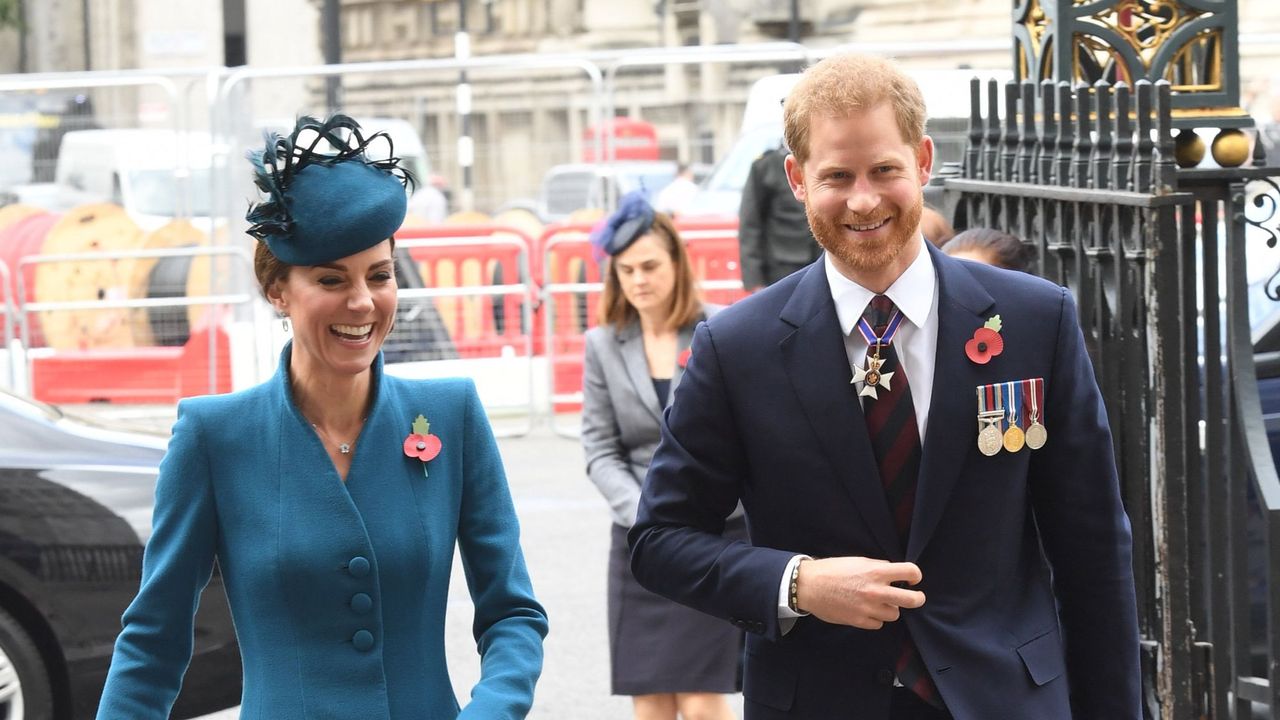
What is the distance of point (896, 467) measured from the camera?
2988 mm

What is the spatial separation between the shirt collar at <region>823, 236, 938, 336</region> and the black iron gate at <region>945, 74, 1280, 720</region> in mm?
→ 1044

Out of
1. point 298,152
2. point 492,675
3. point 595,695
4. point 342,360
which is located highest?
point 298,152

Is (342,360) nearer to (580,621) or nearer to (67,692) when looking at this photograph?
(67,692)

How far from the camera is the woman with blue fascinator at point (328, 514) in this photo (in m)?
3.10

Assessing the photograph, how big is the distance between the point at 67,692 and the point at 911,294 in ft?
12.9

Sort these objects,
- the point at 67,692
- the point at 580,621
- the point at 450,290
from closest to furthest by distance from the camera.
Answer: the point at 67,692, the point at 580,621, the point at 450,290

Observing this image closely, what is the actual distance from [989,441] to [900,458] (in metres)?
0.14

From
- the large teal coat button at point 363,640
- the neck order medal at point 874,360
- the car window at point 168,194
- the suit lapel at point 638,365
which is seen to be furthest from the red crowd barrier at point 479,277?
the neck order medal at point 874,360

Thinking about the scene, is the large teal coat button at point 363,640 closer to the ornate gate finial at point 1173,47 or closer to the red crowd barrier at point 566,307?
the ornate gate finial at point 1173,47

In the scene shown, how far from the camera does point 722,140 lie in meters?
14.2

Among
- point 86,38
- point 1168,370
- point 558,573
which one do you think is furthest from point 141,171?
point 86,38

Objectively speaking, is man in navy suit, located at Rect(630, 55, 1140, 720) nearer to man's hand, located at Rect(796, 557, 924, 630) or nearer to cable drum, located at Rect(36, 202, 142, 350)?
man's hand, located at Rect(796, 557, 924, 630)

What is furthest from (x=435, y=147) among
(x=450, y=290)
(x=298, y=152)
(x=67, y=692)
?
(x=298, y=152)

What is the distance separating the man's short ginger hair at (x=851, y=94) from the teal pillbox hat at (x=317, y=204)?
25.8 inches
